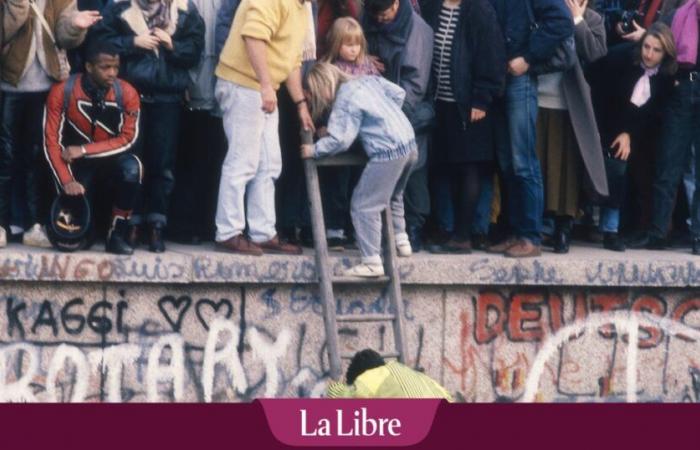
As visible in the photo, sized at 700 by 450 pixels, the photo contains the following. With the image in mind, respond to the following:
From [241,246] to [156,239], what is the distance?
530mm

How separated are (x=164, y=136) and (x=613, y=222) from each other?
10.3ft

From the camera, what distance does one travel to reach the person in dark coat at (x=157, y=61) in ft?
44.1

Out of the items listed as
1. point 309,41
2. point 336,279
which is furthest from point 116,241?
point 309,41

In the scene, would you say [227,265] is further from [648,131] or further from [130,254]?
[648,131]

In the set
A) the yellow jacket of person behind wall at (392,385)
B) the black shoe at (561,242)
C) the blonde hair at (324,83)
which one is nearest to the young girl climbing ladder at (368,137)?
the blonde hair at (324,83)

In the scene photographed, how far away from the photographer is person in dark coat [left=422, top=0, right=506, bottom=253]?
13.9 m

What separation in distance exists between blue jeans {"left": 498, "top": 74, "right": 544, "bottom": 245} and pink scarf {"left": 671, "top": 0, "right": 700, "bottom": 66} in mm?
1076

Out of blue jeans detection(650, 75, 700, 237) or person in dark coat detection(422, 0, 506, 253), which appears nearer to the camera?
person in dark coat detection(422, 0, 506, 253)

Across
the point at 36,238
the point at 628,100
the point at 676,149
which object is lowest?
the point at 36,238

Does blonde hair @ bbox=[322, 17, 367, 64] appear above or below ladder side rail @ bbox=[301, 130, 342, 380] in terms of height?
above

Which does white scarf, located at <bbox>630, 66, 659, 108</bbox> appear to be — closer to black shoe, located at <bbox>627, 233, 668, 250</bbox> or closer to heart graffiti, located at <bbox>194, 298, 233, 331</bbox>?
black shoe, located at <bbox>627, 233, 668, 250</bbox>

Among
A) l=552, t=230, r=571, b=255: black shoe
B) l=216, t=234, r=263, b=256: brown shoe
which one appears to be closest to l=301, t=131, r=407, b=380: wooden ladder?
l=216, t=234, r=263, b=256: brown shoe

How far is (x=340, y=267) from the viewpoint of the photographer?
1368 centimetres

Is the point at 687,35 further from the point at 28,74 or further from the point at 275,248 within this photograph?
the point at 28,74
